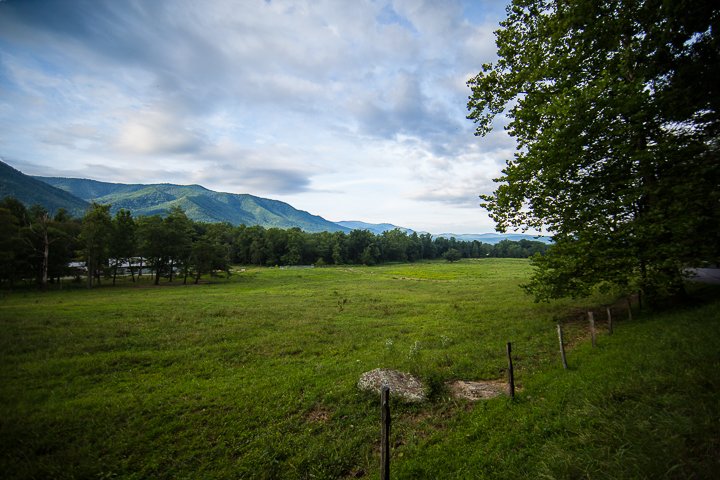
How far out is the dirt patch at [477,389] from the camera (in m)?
9.89

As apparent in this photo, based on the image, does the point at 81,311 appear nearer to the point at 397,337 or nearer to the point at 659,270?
the point at 397,337

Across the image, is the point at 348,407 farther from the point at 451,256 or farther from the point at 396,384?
the point at 451,256

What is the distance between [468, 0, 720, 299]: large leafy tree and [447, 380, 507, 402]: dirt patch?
8.05 metres

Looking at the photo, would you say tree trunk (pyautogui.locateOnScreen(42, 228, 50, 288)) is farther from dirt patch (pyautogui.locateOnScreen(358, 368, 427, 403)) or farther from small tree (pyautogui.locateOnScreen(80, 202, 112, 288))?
dirt patch (pyautogui.locateOnScreen(358, 368, 427, 403))

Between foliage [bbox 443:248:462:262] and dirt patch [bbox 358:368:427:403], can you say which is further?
foliage [bbox 443:248:462:262]

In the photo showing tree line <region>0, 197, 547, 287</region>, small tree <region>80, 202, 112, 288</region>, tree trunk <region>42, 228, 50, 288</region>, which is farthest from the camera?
small tree <region>80, 202, 112, 288</region>

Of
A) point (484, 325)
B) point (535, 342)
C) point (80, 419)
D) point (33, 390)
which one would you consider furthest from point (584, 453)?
point (33, 390)

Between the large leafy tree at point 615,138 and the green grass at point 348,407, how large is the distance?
350 cm

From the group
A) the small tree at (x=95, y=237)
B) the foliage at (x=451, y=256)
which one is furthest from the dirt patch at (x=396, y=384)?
the foliage at (x=451, y=256)

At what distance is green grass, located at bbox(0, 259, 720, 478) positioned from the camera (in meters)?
5.75

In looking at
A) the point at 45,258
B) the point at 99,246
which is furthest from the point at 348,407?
the point at 45,258

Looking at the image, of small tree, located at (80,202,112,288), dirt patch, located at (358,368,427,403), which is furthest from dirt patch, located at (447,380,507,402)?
small tree, located at (80,202,112,288)

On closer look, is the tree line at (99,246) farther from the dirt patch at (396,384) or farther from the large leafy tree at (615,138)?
the dirt patch at (396,384)

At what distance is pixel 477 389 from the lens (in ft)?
34.4
